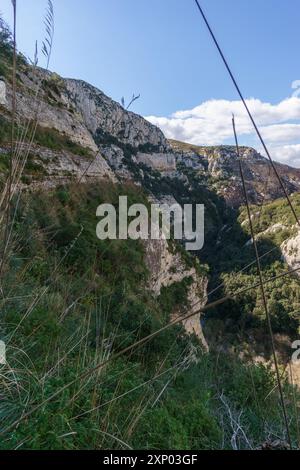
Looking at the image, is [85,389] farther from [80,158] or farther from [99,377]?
[80,158]

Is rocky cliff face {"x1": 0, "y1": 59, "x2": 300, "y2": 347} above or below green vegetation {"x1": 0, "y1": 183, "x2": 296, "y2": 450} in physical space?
above

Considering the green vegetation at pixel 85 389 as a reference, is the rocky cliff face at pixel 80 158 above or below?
above

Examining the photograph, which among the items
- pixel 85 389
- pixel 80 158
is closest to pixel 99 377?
pixel 85 389

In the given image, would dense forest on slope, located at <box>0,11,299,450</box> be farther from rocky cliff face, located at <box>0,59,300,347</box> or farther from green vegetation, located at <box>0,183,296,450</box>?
Result: rocky cliff face, located at <box>0,59,300,347</box>

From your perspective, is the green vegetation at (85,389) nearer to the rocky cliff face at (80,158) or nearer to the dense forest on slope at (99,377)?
the dense forest on slope at (99,377)

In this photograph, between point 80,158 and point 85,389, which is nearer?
point 85,389

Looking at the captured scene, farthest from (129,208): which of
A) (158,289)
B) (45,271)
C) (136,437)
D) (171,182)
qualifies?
(171,182)

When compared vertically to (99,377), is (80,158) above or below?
above

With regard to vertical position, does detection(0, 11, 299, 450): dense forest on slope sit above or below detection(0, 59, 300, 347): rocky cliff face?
below

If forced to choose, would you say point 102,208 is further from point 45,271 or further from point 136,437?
point 136,437

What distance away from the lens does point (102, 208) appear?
11.2 meters

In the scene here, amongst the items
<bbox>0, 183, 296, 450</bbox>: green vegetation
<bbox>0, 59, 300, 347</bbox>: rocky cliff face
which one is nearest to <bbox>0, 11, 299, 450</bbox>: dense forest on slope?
<bbox>0, 183, 296, 450</bbox>: green vegetation

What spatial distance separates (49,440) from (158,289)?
1241 cm

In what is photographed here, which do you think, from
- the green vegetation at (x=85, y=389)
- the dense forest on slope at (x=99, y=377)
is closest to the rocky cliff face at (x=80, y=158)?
the dense forest on slope at (x=99, y=377)
